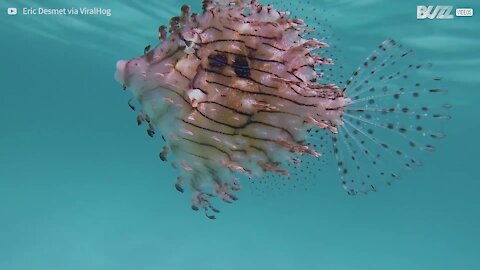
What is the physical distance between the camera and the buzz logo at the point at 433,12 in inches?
872

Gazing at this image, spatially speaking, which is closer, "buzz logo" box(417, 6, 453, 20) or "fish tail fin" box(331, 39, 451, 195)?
"fish tail fin" box(331, 39, 451, 195)

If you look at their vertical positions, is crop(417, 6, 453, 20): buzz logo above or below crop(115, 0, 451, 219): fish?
above

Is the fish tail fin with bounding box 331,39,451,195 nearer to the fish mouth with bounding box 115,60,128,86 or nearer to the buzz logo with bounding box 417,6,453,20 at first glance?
the fish mouth with bounding box 115,60,128,86

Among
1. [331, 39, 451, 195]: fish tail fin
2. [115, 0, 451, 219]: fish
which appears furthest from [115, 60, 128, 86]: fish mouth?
[331, 39, 451, 195]: fish tail fin

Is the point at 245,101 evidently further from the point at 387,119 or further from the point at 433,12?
the point at 433,12

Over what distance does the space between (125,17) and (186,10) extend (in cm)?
2752

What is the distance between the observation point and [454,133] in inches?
1773

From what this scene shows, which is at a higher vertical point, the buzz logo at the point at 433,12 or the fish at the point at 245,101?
the buzz logo at the point at 433,12

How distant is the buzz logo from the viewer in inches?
872

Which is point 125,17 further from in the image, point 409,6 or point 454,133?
point 454,133

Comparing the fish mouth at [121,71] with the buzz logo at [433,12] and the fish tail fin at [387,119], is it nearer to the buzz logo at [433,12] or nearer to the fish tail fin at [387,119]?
the fish tail fin at [387,119]

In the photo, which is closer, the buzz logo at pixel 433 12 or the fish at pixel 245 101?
the fish at pixel 245 101

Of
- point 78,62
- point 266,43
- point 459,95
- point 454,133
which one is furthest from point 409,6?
point 78,62

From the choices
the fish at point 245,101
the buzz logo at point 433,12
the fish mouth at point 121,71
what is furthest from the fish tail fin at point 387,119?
the buzz logo at point 433,12
